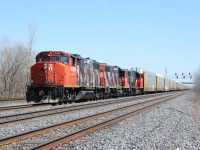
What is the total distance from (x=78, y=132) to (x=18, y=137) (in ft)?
5.74

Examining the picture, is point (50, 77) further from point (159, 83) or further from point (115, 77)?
point (159, 83)

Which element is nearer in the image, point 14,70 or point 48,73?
point 48,73

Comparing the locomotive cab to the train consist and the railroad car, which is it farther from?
the railroad car

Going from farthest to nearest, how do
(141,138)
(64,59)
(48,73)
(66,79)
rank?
(64,59) → (66,79) → (48,73) → (141,138)

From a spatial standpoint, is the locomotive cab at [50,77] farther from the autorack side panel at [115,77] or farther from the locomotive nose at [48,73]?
the autorack side panel at [115,77]

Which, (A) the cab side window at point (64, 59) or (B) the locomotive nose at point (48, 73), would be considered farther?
(A) the cab side window at point (64, 59)

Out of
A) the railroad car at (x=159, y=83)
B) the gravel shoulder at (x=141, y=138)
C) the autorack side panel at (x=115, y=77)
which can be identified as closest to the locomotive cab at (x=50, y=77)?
→ the gravel shoulder at (x=141, y=138)

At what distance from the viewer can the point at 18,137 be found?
330 inches

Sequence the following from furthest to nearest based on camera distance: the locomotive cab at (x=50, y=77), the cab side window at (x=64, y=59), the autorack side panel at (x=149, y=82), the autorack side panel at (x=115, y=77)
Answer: the autorack side panel at (x=149, y=82) → the autorack side panel at (x=115, y=77) → the cab side window at (x=64, y=59) → the locomotive cab at (x=50, y=77)

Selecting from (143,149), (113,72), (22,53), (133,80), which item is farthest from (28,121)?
(22,53)

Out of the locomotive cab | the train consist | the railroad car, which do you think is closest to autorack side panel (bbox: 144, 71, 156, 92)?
the railroad car

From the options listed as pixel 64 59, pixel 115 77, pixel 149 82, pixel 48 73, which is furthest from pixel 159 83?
pixel 48 73

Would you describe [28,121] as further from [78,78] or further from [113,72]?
[113,72]

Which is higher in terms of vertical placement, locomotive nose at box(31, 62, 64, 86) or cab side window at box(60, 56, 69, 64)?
cab side window at box(60, 56, 69, 64)
